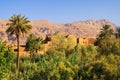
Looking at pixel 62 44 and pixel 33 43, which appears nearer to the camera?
pixel 33 43

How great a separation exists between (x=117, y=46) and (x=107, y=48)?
144cm

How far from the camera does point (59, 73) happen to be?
4019 centimetres

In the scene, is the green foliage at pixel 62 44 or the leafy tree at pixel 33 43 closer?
the leafy tree at pixel 33 43

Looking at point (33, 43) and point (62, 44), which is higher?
point (33, 43)

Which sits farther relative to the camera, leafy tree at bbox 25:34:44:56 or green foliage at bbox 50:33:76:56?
green foliage at bbox 50:33:76:56

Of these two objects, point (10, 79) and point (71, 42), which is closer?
point (10, 79)

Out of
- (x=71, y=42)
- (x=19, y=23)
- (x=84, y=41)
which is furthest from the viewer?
(x=84, y=41)

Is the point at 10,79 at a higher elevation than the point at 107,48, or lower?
lower

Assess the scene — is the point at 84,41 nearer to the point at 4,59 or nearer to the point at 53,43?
the point at 53,43

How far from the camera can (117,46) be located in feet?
130

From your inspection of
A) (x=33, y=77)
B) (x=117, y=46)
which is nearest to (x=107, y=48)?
(x=117, y=46)

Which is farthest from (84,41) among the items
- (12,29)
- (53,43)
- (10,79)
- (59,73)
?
(59,73)

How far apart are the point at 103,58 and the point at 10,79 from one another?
1388cm

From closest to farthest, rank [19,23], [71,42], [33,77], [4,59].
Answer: [4,59] → [33,77] → [19,23] → [71,42]
